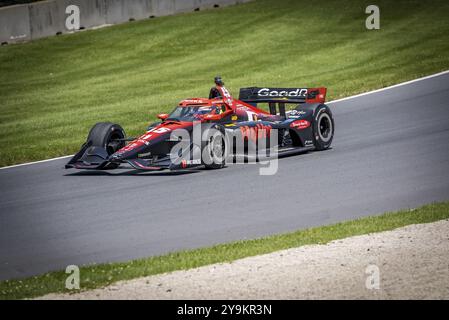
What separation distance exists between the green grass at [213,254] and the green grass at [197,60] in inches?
328

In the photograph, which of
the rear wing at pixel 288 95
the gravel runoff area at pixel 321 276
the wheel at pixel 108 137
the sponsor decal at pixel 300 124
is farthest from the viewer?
the rear wing at pixel 288 95

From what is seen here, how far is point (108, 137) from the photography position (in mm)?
16328

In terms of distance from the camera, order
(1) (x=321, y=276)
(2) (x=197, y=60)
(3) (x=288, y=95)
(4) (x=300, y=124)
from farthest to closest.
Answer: (2) (x=197, y=60) → (3) (x=288, y=95) → (4) (x=300, y=124) → (1) (x=321, y=276)

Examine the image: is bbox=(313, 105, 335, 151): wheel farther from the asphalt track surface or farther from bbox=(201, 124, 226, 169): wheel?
bbox=(201, 124, 226, 169): wheel

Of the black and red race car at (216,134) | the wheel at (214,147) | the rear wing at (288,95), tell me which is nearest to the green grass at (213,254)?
the wheel at (214,147)

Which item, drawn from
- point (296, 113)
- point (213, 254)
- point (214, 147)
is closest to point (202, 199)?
point (214, 147)

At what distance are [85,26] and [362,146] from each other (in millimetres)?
16954

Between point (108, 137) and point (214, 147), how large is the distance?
1.91 metres

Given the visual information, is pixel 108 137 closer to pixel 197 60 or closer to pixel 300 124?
pixel 300 124

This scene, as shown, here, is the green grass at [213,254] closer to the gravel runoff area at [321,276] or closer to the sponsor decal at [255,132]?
the gravel runoff area at [321,276]

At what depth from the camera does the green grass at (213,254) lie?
32.3 feet

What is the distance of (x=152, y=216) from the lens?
1282cm

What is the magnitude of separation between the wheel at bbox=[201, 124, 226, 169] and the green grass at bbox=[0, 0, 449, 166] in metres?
4.15

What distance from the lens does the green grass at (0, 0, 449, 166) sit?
900 inches
